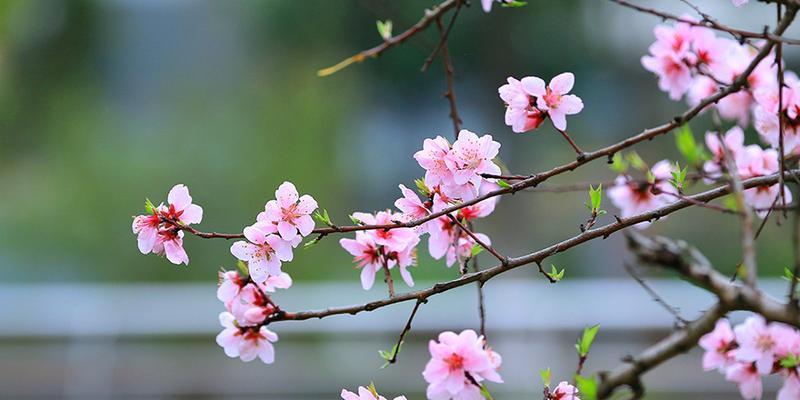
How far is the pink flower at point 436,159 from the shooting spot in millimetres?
659

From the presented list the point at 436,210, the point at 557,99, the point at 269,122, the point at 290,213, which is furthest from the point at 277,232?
the point at 269,122

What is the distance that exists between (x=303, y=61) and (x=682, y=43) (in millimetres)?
4856

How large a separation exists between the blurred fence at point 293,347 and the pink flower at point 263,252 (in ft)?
8.15

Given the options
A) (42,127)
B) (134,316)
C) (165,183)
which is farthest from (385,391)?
(42,127)

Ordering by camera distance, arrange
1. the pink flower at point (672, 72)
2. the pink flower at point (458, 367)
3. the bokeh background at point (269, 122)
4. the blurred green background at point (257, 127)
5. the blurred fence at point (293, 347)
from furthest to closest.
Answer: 1. the blurred green background at point (257, 127)
2. the bokeh background at point (269, 122)
3. the blurred fence at point (293, 347)
4. the pink flower at point (672, 72)
5. the pink flower at point (458, 367)

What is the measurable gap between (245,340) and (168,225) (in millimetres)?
117

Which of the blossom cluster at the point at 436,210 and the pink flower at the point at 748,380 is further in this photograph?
the pink flower at the point at 748,380

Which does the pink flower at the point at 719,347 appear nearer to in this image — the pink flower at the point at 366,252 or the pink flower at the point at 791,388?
the pink flower at the point at 791,388

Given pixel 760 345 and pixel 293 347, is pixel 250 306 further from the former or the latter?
pixel 293 347

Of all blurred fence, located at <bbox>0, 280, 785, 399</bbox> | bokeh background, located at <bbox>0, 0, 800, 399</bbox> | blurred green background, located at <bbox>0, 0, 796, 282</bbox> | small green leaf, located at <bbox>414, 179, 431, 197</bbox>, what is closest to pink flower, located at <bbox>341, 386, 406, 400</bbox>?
small green leaf, located at <bbox>414, 179, 431, 197</bbox>

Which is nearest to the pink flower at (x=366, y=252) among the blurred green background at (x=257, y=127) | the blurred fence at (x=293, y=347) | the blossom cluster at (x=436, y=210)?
the blossom cluster at (x=436, y=210)

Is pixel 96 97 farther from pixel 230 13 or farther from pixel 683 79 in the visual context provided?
pixel 683 79

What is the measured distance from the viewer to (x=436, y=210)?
0.71 metres

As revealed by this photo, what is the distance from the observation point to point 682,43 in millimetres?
940
